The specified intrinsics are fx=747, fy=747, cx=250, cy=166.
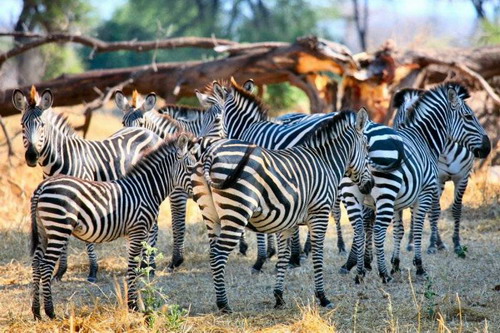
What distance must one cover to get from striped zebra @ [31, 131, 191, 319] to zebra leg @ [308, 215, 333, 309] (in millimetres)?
1319

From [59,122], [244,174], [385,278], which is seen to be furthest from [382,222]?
[59,122]

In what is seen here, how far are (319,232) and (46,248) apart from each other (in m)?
2.56

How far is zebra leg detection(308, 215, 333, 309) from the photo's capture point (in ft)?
23.8

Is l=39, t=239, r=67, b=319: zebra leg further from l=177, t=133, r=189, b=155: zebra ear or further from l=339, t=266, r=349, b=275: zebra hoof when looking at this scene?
l=339, t=266, r=349, b=275: zebra hoof

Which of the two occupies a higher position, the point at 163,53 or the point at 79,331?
the point at 163,53

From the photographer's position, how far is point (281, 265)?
7.41 metres

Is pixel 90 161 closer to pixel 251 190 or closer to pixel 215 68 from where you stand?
pixel 251 190

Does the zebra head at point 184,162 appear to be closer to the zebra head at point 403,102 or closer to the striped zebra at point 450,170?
the zebra head at point 403,102

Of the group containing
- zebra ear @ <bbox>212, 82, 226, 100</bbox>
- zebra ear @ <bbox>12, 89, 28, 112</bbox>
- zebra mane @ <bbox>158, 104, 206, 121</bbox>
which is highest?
zebra ear @ <bbox>212, 82, 226, 100</bbox>

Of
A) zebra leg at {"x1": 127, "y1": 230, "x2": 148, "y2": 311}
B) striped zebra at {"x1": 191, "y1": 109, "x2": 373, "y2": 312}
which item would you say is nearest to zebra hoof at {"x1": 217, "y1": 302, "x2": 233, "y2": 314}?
striped zebra at {"x1": 191, "y1": 109, "x2": 373, "y2": 312}

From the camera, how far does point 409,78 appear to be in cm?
1457

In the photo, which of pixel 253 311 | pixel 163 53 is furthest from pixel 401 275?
pixel 163 53

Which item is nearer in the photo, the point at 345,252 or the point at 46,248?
the point at 46,248

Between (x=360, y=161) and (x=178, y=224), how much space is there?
2.89m
